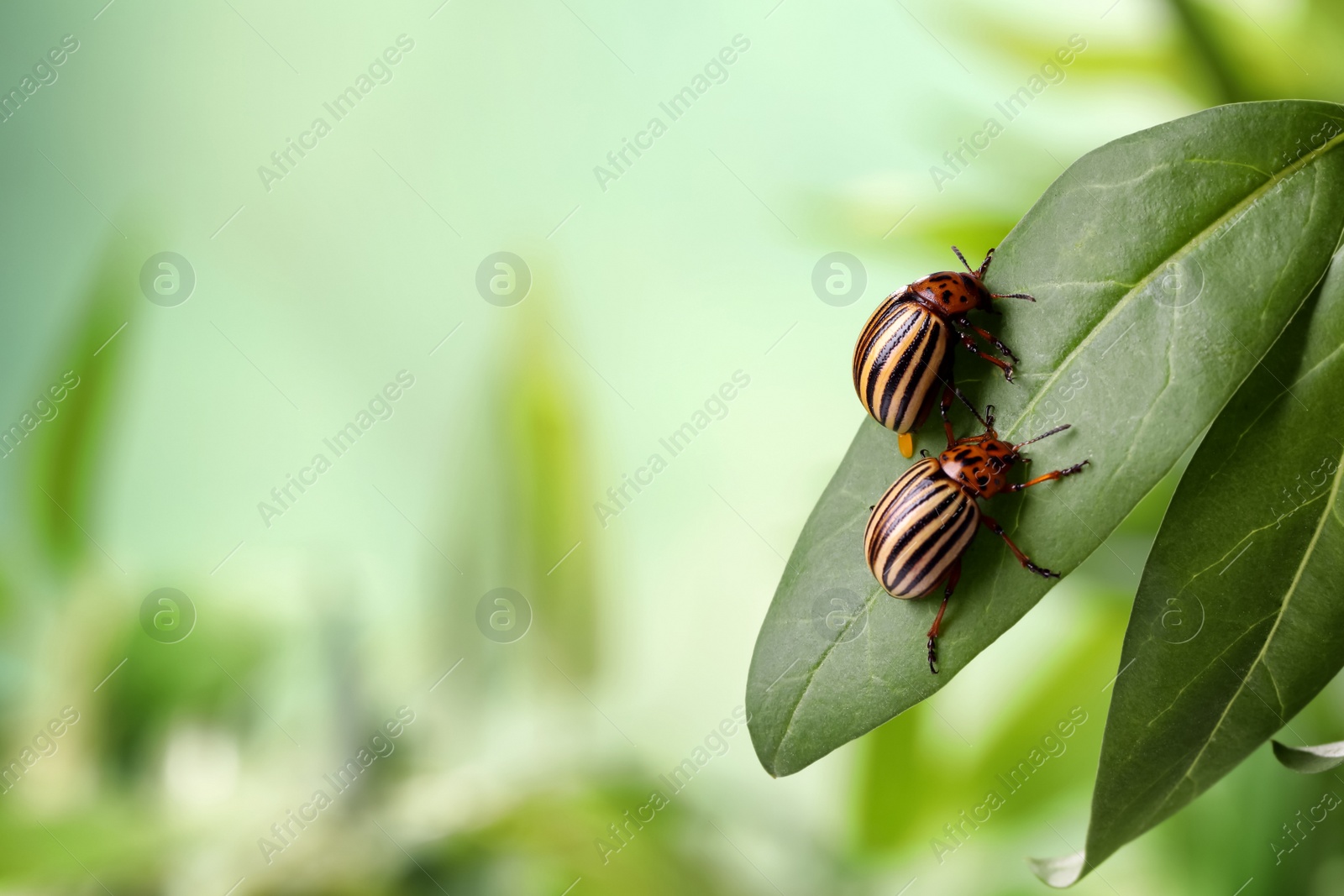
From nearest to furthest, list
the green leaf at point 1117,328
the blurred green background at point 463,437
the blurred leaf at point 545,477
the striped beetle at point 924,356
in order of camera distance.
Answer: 1. the green leaf at point 1117,328
2. the striped beetle at point 924,356
3. the blurred green background at point 463,437
4. the blurred leaf at point 545,477

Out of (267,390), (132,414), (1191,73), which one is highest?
(132,414)

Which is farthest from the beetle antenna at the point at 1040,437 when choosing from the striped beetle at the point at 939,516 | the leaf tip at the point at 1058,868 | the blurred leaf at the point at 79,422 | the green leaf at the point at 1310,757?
the blurred leaf at the point at 79,422

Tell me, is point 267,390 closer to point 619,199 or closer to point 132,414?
point 132,414

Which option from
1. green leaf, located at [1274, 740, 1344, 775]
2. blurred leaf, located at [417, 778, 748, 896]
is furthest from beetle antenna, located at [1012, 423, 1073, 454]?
blurred leaf, located at [417, 778, 748, 896]

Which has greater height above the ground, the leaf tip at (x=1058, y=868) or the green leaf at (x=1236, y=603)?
the green leaf at (x=1236, y=603)

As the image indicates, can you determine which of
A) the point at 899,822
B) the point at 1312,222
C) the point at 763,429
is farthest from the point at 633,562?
the point at 1312,222

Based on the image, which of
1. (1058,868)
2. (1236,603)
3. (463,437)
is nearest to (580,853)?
(463,437)

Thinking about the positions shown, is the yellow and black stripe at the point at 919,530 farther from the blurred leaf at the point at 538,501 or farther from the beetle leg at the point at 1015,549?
the blurred leaf at the point at 538,501
